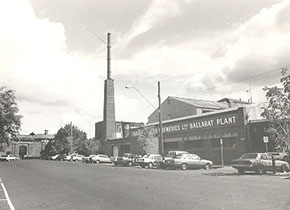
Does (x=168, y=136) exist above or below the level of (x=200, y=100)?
below

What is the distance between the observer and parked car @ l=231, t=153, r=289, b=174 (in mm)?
20812

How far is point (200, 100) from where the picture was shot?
187 ft

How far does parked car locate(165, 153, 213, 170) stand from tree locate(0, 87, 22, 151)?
46.4 feet

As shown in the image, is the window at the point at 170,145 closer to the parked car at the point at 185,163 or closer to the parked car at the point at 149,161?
the parked car at the point at 149,161

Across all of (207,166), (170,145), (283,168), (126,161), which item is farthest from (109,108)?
(283,168)

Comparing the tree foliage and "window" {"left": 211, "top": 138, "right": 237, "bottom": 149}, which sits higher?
the tree foliage

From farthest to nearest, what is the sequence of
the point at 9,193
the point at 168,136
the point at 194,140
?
the point at 168,136 → the point at 194,140 → the point at 9,193

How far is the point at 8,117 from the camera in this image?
49.3 ft

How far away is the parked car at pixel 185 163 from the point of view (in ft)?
87.7

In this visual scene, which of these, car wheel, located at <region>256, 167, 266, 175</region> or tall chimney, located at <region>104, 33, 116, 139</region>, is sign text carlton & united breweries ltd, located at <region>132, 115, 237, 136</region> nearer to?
car wheel, located at <region>256, 167, 266, 175</region>

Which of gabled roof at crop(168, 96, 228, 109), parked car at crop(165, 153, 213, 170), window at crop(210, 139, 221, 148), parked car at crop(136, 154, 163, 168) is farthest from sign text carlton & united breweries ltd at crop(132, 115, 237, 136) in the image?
gabled roof at crop(168, 96, 228, 109)

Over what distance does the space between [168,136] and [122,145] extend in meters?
16.1

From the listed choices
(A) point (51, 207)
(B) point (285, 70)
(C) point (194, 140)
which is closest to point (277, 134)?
(B) point (285, 70)

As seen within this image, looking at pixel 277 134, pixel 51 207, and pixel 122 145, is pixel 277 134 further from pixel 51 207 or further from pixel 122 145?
pixel 122 145
